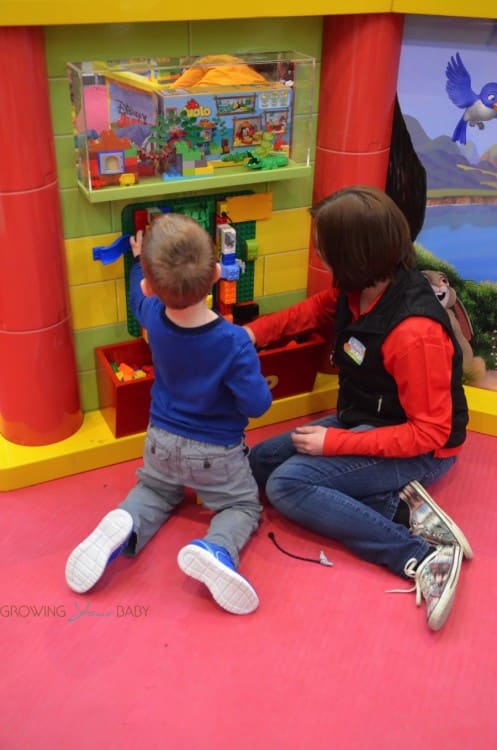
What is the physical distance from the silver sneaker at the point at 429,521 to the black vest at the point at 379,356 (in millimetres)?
122

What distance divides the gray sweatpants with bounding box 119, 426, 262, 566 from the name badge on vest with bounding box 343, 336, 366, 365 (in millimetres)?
278

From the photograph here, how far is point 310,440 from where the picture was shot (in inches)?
58.4

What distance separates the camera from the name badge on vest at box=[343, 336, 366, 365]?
4.80 ft

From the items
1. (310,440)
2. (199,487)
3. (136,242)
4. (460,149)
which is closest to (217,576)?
(199,487)

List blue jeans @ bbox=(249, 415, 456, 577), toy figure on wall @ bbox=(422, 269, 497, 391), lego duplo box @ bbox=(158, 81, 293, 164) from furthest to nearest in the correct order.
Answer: toy figure on wall @ bbox=(422, 269, 497, 391) < lego duplo box @ bbox=(158, 81, 293, 164) < blue jeans @ bbox=(249, 415, 456, 577)

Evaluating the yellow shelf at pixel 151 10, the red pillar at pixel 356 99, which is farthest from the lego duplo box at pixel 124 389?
the yellow shelf at pixel 151 10

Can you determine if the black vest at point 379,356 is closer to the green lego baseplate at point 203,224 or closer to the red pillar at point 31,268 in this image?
the green lego baseplate at point 203,224

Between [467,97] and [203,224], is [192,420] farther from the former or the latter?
[467,97]

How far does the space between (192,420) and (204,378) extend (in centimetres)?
10

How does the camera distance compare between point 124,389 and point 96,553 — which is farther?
point 124,389

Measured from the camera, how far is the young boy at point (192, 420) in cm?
122

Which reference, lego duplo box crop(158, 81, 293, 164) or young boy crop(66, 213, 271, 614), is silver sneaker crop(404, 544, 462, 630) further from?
lego duplo box crop(158, 81, 293, 164)

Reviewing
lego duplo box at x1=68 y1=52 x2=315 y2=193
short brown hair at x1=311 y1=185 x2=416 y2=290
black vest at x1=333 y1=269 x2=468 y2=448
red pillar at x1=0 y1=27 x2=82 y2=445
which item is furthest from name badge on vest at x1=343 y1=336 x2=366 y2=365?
red pillar at x1=0 y1=27 x2=82 y2=445

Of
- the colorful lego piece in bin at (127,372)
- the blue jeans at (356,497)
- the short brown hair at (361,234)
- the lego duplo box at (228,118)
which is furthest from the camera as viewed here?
the colorful lego piece in bin at (127,372)
